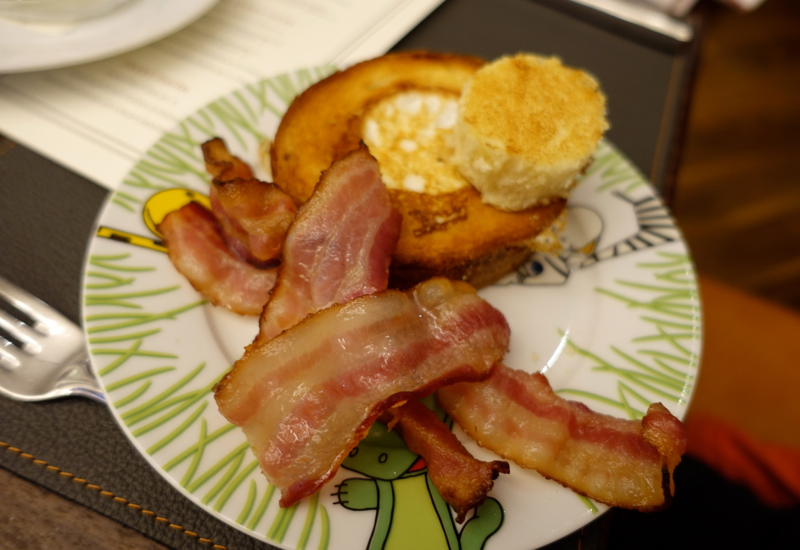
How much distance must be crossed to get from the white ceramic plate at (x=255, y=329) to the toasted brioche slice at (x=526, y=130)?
0.96 feet

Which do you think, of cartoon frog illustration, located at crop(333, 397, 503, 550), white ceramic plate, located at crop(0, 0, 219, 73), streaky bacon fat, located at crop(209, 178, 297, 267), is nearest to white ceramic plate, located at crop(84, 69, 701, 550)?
cartoon frog illustration, located at crop(333, 397, 503, 550)

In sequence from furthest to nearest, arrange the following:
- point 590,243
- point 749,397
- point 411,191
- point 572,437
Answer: point 749,397 → point 590,243 → point 411,191 → point 572,437

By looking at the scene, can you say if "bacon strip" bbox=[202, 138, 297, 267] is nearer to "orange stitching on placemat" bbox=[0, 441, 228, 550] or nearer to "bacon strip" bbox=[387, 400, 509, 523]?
"bacon strip" bbox=[387, 400, 509, 523]

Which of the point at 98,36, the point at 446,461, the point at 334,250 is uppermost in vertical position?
the point at 98,36

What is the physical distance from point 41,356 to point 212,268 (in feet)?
1.41

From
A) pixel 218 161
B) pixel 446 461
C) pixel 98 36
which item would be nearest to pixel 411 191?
pixel 218 161

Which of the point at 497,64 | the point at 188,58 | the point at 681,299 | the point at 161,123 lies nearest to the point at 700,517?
the point at 681,299

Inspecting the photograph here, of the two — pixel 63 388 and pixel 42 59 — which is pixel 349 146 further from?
pixel 42 59

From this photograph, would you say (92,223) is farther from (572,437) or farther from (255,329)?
(572,437)

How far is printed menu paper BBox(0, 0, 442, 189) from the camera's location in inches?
61.6

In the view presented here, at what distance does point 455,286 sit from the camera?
3.62ft

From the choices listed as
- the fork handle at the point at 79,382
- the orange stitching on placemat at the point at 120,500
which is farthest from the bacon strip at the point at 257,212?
the orange stitching on placemat at the point at 120,500

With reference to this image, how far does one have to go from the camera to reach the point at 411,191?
52.6 inches

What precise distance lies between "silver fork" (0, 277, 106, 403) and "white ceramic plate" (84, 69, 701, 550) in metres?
0.13
